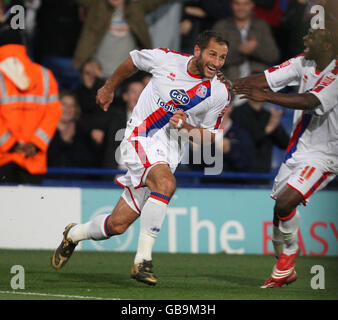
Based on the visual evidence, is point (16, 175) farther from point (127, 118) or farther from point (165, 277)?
point (165, 277)

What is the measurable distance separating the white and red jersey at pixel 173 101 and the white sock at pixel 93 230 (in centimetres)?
85

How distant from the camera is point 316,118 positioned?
9.14 m

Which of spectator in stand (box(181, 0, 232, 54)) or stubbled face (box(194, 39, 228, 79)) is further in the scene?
spectator in stand (box(181, 0, 232, 54))

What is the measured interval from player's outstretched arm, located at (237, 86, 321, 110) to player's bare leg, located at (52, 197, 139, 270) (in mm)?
1642

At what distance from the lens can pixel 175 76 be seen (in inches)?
356

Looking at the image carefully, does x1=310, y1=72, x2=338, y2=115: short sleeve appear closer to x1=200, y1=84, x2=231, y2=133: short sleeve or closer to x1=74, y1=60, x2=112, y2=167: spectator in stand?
x1=200, y1=84, x2=231, y2=133: short sleeve

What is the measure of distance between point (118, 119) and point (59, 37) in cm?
214

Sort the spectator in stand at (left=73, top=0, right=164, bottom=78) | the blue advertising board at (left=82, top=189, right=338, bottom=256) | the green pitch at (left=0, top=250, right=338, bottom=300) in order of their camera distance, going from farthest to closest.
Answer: the spectator in stand at (left=73, top=0, right=164, bottom=78) → the blue advertising board at (left=82, top=189, right=338, bottom=256) → the green pitch at (left=0, top=250, right=338, bottom=300)

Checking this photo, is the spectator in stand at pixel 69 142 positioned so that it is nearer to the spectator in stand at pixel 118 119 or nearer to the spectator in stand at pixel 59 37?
the spectator in stand at pixel 118 119

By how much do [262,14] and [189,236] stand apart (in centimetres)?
398

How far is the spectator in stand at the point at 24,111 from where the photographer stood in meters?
12.3

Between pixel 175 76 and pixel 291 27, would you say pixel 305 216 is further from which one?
pixel 175 76

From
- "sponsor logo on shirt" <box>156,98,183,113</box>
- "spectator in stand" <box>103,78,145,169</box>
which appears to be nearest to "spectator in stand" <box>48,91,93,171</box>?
"spectator in stand" <box>103,78,145,169</box>

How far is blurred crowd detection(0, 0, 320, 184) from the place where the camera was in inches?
529
